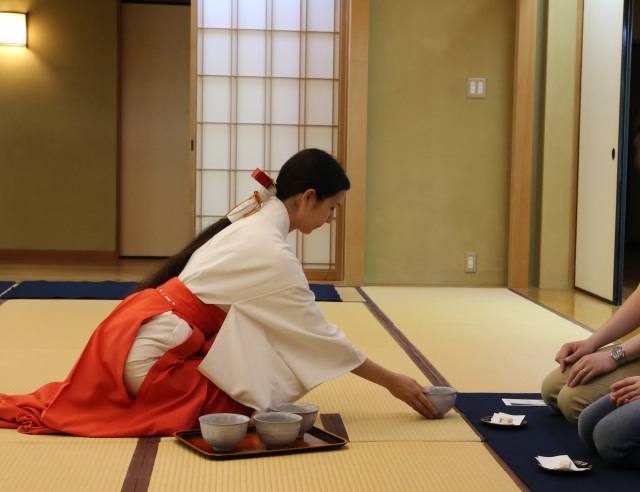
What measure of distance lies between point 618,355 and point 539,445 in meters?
0.32

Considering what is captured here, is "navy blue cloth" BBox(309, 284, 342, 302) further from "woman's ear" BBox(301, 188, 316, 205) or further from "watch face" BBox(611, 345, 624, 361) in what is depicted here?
"watch face" BBox(611, 345, 624, 361)

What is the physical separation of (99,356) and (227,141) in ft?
12.4

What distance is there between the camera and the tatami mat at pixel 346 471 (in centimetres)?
191

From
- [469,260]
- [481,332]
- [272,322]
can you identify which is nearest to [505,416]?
[272,322]

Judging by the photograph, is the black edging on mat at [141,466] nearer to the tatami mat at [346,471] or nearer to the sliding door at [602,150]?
the tatami mat at [346,471]

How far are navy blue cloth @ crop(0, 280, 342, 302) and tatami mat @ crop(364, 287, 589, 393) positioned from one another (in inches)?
12.2

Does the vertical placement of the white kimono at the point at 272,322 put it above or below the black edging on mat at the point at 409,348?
above

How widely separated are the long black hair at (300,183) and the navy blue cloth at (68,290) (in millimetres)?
2507

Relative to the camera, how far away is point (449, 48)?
5.81m

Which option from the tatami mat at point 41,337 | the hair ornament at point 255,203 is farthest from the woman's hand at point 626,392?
the tatami mat at point 41,337

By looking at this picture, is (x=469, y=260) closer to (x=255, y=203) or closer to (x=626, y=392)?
(x=255, y=203)

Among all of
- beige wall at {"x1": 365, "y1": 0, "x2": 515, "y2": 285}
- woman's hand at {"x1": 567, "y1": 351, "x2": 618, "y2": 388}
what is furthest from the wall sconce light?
woman's hand at {"x1": 567, "y1": 351, "x2": 618, "y2": 388}

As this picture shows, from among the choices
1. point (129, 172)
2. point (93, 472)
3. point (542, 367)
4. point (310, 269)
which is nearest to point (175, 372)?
point (93, 472)

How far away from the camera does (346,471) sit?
2.00 metres
